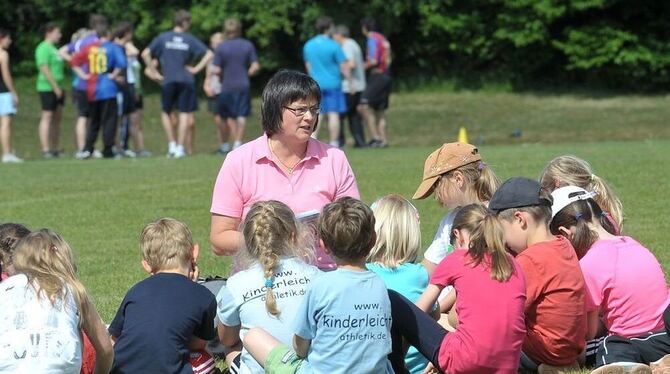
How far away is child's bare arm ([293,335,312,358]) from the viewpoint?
16.8ft

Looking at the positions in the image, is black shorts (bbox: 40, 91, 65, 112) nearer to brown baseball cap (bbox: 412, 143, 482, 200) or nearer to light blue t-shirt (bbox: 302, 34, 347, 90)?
light blue t-shirt (bbox: 302, 34, 347, 90)

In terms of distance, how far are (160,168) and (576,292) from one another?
1056cm

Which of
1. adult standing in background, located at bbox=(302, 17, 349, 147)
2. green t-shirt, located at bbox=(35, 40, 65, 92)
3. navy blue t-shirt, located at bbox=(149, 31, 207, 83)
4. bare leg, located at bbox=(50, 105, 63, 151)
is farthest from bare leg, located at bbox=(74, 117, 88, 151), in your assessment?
adult standing in background, located at bbox=(302, 17, 349, 147)

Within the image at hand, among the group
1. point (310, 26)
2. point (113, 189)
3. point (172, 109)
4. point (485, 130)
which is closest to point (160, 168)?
point (113, 189)

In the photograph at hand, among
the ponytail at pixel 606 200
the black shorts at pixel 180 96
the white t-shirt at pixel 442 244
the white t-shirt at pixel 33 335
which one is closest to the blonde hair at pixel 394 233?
the white t-shirt at pixel 442 244

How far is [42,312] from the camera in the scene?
4832mm

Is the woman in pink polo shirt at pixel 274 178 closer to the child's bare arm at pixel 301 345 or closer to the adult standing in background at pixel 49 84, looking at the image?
the child's bare arm at pixel 301 345

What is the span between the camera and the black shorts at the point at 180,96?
18734 mm

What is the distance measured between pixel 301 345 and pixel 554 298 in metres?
1.34

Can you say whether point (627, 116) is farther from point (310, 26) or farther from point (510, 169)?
point (510, 169)

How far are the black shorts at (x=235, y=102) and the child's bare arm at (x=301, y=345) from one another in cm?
1417

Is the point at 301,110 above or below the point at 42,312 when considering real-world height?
above

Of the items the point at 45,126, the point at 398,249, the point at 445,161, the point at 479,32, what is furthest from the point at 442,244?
Result: the point at 479,32

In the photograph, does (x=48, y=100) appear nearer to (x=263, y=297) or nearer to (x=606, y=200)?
(x=606, y=200)
